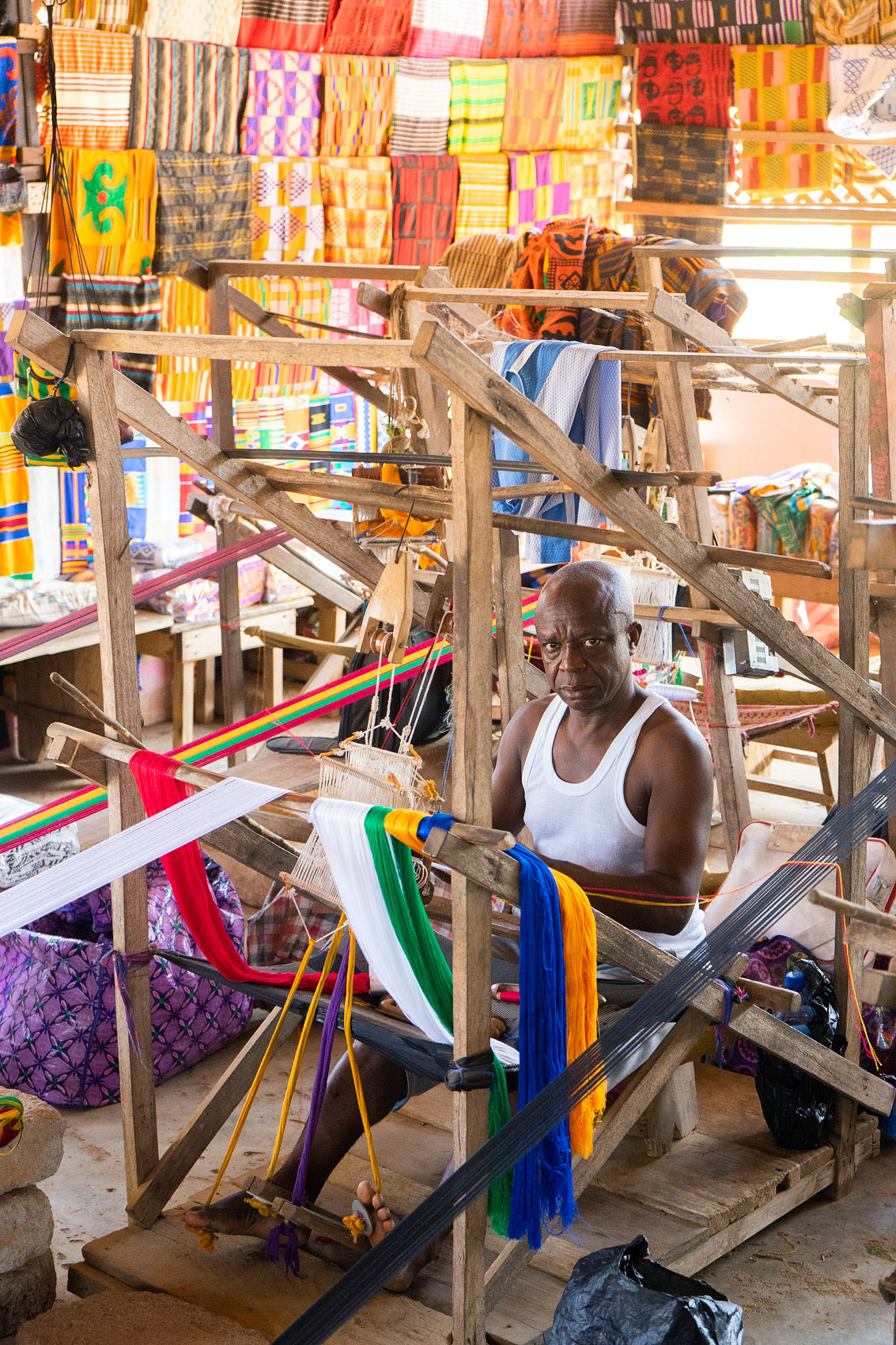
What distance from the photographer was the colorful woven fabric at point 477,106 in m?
7.67

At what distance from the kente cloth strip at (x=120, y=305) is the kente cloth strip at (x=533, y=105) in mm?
2848

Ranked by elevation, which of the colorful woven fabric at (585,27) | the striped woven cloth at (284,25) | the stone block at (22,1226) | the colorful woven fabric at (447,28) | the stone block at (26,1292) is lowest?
the stone block at (26,1292)

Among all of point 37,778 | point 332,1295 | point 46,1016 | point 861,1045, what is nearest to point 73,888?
point 332,1295

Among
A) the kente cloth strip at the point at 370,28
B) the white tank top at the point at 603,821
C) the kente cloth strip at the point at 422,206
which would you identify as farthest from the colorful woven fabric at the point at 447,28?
the white tank top at the point at 603,821

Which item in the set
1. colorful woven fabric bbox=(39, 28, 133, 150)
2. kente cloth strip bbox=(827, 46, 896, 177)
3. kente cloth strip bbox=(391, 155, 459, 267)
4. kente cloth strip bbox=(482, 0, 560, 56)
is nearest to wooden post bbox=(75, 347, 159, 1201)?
colorful woven fabric bbox=(39, 28, 133, 150)

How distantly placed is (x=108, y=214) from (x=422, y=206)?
88.4 inches

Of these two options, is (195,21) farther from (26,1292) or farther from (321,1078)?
(26,1292)

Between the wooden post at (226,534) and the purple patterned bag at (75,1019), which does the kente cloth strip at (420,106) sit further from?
→ the purple patterned bag at (75,1019)

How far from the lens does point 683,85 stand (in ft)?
26.4

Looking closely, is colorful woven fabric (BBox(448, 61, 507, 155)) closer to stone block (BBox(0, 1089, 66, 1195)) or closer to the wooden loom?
the wooden loom

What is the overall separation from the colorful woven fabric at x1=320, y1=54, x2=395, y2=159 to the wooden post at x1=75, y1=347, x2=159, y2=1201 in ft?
16.6

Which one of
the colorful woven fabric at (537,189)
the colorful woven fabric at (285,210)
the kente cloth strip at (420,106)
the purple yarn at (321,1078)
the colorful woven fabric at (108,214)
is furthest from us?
the colorful woven fabric at (537,189)

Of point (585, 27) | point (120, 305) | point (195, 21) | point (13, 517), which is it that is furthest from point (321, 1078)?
point (585, 27)

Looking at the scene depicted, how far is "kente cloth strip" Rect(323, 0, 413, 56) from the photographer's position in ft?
23.1
